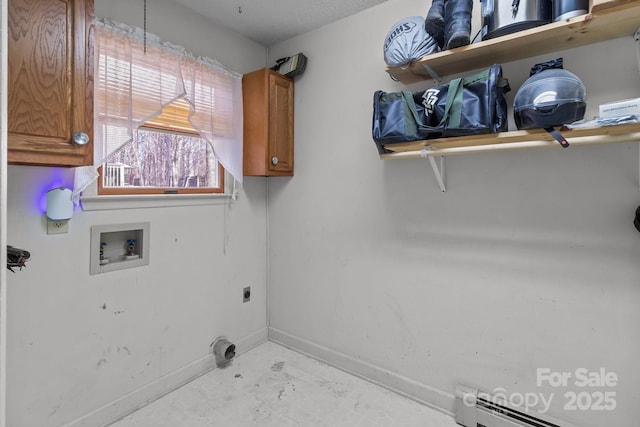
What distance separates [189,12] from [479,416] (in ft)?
10.0

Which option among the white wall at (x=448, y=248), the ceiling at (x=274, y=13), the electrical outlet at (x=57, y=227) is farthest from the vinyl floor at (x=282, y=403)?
the ceiling at (x=274, y=13)

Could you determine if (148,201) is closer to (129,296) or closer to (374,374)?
(129,296)

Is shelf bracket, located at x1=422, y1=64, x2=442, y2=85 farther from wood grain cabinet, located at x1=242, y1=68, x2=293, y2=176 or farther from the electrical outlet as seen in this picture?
the electrical outlet

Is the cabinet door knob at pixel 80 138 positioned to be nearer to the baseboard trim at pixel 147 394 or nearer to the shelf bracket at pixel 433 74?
the baseboard trim at pixel 147 394

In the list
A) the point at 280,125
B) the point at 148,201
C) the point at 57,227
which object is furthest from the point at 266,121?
the point at 57,227

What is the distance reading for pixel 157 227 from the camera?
204 cm

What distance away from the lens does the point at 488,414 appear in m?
1.69

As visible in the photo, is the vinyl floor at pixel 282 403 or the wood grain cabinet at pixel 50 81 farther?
the vinyl floor at pixel 282 403

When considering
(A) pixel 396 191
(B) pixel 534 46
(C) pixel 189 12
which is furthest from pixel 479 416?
(C) pixel 189 12

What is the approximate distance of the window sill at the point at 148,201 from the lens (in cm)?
175

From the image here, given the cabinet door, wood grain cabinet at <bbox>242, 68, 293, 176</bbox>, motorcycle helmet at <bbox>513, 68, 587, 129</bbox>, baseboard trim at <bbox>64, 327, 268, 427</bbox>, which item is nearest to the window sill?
wood grain cabinet at <bbox>242, 68, 293, 176</bbox>

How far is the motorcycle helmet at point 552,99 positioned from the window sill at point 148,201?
6.41 feet

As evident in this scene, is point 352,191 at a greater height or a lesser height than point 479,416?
greater

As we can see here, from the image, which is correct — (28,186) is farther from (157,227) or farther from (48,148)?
(157,227)
